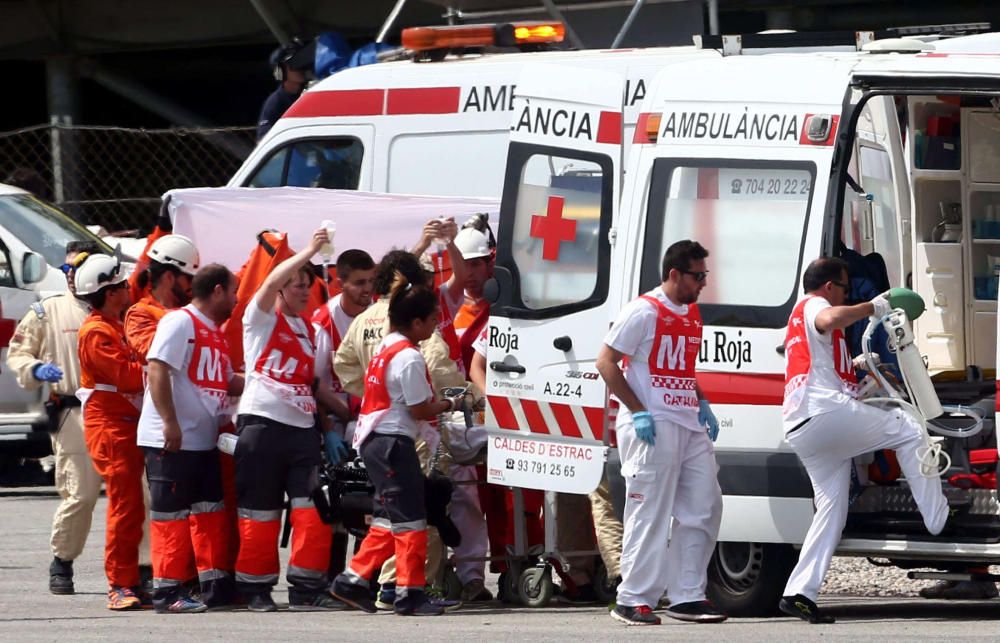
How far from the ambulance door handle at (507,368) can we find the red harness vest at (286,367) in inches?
34.8

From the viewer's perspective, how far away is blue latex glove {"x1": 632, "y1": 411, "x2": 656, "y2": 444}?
8914mm

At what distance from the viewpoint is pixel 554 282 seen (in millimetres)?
9875

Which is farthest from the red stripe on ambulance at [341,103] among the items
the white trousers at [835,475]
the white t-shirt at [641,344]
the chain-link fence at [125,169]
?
the chain-link fence at [125,169]

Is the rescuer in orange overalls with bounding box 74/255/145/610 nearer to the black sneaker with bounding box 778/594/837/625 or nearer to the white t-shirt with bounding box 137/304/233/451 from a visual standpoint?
the white t-shirt with bounding box 137/304/233/451

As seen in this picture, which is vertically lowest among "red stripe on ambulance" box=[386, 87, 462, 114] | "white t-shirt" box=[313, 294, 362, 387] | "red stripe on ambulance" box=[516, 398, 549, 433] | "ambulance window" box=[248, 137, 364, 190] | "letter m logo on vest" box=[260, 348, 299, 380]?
"red stripe on ambulance" box=[516, 398, 549, 433]

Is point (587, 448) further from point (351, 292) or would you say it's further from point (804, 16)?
point (804, 16)

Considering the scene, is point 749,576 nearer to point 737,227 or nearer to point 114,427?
point 737,227

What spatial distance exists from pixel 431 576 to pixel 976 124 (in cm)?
378

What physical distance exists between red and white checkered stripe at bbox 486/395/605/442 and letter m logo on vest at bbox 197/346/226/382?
4.24ft

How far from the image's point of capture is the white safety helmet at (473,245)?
10.6m

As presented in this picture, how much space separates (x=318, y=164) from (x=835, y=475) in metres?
4.70

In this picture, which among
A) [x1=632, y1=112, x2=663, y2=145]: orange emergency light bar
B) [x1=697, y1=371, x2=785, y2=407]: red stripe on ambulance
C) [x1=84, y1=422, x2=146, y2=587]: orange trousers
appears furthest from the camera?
[x1=84, y1=422, x2=146, y2=587]: orange trousers

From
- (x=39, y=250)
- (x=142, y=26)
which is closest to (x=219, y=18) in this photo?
(x=142, y=26)

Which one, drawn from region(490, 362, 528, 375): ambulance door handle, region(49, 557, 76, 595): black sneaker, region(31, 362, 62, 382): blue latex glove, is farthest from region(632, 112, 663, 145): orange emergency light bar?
region(49, 557, 76, 595): black sneaker
